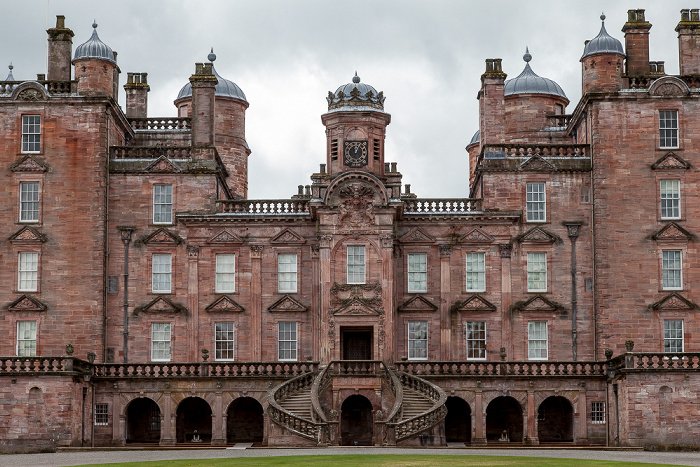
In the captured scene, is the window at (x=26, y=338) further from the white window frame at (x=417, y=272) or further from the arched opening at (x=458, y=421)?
the arched opening at (x=458, y=421)

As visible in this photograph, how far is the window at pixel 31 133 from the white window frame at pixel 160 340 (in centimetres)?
992

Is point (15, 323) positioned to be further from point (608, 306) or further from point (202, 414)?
point (608, 306)

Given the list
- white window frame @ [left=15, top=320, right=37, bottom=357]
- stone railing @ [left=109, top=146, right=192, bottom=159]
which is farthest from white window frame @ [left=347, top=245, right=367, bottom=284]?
white window frame @ [left=15, top=320, right=37, bottom=357]

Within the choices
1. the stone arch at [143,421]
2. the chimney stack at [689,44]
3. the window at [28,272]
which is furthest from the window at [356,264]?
the chimney stack at [689,44]

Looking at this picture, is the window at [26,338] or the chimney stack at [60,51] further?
the chimney stack at [60,51]

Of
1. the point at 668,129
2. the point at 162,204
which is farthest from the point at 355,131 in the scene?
the point at 668,129

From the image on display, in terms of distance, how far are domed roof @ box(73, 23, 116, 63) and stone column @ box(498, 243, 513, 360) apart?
67.5 feet

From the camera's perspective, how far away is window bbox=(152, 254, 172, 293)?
59.6 metres

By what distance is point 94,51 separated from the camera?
6022 centimetres

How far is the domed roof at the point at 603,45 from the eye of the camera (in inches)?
2363

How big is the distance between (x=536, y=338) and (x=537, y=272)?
10.0 ft

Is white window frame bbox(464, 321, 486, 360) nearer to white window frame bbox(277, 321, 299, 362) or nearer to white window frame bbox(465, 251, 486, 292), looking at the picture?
white window frame bbox(465, 251, 486, 292)

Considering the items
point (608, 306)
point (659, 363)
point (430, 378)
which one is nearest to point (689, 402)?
point (659, 363)

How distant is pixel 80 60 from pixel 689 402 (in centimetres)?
3150
